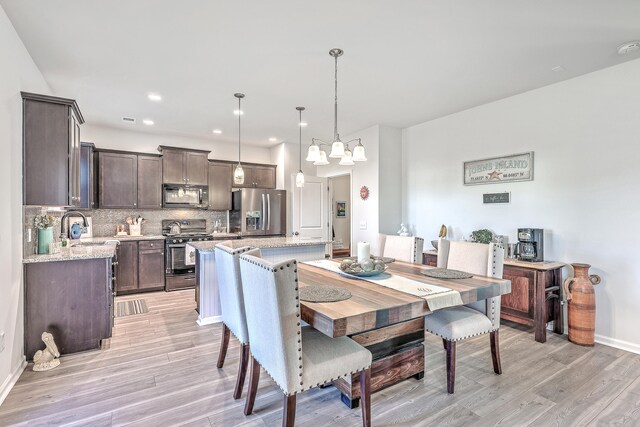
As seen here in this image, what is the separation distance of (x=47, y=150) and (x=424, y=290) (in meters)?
3.24

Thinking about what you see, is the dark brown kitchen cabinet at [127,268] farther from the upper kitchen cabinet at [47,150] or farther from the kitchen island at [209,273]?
the upper kitchen cabinet at [47,150]

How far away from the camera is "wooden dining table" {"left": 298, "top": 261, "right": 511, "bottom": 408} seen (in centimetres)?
161

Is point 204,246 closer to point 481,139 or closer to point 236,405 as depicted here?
point 236,405

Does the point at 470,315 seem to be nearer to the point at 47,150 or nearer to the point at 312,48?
the point at 312,48

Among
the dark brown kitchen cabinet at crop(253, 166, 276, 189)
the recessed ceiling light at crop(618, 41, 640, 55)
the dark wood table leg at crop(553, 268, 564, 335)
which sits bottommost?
the dark wood table leg at crop(553, 268, 564, 335)

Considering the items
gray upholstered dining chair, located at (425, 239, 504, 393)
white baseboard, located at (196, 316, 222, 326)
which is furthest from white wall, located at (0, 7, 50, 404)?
gray upholstered dining chair, located at (425, 239, 504, 393)

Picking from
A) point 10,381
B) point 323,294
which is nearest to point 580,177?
point 323,294

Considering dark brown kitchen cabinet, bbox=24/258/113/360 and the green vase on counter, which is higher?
the green vase on counter

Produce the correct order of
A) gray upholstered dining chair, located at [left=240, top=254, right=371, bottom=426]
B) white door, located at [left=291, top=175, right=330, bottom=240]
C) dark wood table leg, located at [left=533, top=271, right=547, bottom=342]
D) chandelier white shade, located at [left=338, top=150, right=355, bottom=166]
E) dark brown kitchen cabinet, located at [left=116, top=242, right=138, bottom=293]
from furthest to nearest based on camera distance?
white door, located at [left=291, top=175, right=330, bottom=240]
dark brown kitchen cabinet, located at [left=116, top=242, right=138, bottom=293]
dark wood table leg, located at [left=533, top=271, right=547, bottom=342]
chandelier white shade, located at [left=338, top=150, right=355, bottom=166]
gray upholstered dining chair, located at [left=240, top=254, right=371, bottom=426]

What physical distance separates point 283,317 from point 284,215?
15.6ft

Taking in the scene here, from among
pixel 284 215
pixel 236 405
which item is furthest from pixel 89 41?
pixel 284 215

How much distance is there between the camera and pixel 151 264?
5.05 m

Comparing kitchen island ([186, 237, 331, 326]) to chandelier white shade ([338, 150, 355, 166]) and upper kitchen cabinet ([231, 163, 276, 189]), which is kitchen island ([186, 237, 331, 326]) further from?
upper kitchen cabinet ([231, 163, 276, 189])

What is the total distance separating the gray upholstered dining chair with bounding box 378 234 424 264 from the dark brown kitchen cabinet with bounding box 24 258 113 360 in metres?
2.72
